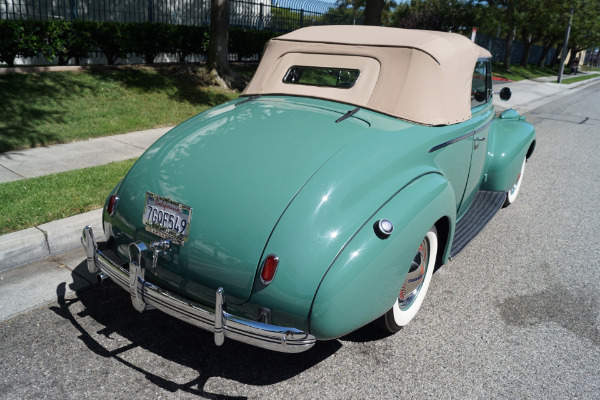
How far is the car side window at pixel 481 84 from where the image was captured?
4371 mm

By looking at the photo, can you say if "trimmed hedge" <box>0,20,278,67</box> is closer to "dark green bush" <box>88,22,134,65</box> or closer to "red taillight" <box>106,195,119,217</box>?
"dark green bush" <box>88,22,134,65</box>

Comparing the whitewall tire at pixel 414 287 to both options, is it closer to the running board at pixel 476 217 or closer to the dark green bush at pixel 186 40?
the running board at pixel 476 217

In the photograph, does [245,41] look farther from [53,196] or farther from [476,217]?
[476,217]

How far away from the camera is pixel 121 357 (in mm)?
2844

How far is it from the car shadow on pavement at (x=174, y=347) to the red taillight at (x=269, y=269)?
2.26ft

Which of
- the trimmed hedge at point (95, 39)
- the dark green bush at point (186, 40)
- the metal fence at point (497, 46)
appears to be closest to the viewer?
the trimmed hedge at point (95, 39)

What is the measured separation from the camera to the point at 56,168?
5.75m

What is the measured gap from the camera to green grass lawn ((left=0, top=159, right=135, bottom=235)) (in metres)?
4.11

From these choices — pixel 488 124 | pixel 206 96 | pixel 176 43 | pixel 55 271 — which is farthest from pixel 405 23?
pixel 55 271

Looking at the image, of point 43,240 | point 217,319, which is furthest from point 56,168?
point 217,319

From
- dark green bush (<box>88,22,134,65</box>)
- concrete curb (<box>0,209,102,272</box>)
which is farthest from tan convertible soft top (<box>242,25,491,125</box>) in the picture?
dark green bush (<box>88,22,134,65</box>)

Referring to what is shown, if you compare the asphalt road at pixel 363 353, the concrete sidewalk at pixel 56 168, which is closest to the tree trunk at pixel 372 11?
the concrete sidewalk at pixel 56 168

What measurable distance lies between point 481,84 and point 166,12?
493 inches

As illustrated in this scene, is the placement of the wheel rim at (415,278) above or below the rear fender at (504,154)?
below
